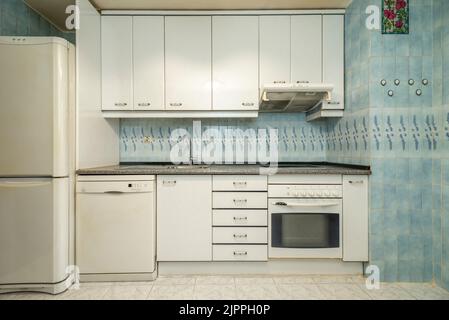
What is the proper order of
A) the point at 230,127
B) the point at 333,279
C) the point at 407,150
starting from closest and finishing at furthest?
the point at 407,150, the point at 333,279, the point at 230,127

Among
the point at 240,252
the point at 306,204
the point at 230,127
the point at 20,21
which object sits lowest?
the point at 240,252

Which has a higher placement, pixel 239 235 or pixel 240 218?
pixel 240 218

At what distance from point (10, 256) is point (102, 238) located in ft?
1.90

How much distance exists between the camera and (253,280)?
6.98ft

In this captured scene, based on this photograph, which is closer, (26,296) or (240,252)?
(26,296)

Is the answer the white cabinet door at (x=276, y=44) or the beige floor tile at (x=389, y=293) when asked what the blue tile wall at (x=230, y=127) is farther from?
the beige floor tile at (x=389, y=293)

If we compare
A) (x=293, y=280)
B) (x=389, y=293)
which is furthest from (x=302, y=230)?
(x=389, y=293)

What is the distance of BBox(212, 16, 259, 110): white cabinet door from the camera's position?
8.08ft

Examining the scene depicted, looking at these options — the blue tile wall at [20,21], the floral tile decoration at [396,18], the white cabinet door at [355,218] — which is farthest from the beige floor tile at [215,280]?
the blue tile wall at [20,21]

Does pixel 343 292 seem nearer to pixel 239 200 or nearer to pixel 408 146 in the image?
pixel 239 200

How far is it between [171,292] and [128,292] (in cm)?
31

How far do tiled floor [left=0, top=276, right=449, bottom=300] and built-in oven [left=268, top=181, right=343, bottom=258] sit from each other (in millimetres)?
203

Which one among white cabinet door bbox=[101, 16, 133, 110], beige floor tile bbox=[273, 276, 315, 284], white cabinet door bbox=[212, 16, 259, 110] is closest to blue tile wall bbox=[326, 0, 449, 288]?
beige floor tile bbox=[273, 276, 315, 284]

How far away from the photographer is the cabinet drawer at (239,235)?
2.16 meters
